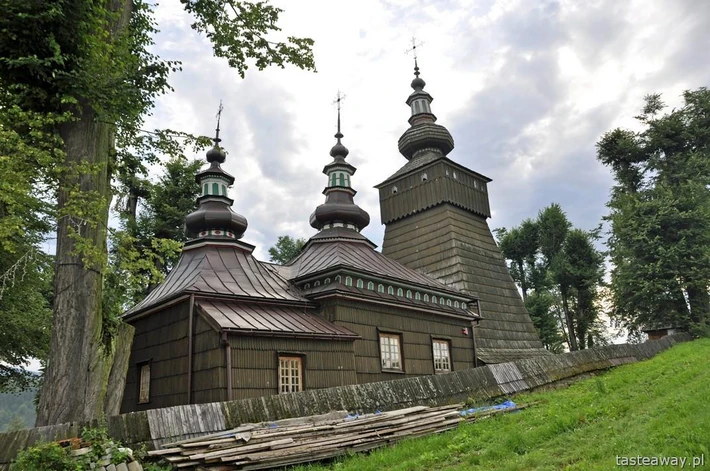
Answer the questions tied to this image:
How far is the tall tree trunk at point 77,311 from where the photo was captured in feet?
24.4

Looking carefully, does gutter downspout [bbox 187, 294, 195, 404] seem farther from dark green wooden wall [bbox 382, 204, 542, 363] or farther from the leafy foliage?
the leafy foliage

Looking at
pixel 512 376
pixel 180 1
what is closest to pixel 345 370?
pixel 512 376

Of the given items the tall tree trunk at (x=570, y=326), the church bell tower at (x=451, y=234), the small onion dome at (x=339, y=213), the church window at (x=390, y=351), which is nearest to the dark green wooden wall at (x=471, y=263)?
the church bell tower at (x=451, y=234)

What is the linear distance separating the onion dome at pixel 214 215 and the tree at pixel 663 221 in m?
20.8

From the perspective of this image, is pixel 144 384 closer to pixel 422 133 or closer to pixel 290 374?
pixel 290 374

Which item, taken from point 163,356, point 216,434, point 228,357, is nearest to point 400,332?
point 228,357

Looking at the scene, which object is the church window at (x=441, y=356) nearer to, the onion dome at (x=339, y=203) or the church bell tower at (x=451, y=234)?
the church bell tower at (x=451, y=234)

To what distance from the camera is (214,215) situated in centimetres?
1839

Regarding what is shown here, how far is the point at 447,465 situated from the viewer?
6.94 metres

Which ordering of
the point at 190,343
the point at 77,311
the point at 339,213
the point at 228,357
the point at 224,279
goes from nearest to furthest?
the point at 77,311 < the point at 228,357 < the point at 190,343 < the point at 224,279 < the point at 339,213

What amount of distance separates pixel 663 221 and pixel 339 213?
17.8 metres

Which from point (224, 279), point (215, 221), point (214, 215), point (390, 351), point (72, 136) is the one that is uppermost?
point (214, 215)

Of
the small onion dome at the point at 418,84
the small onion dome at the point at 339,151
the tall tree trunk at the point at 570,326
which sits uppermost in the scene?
the small onion dome at the point at 418,84

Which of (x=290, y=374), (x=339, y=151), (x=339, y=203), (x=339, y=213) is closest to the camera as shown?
(x=290, y=374)
